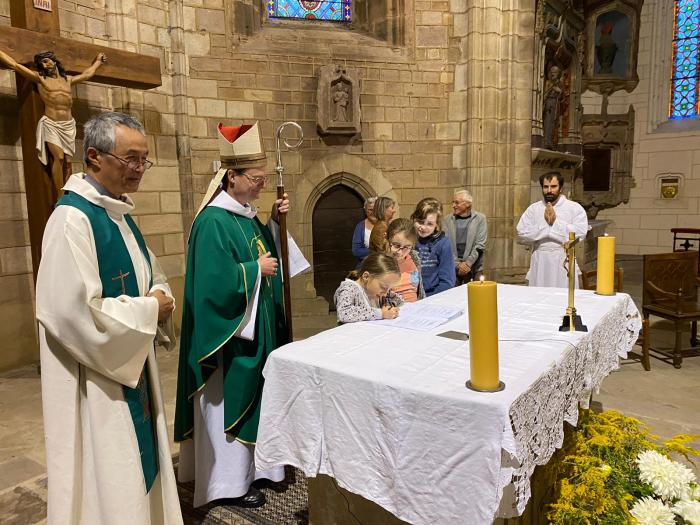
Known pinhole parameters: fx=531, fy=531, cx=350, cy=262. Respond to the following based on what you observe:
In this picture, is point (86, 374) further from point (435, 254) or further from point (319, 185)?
point (319, 185)

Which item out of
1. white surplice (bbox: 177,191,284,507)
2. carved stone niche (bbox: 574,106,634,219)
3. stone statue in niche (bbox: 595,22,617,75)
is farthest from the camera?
carved stone niche (bbox: 574,106,634,219)

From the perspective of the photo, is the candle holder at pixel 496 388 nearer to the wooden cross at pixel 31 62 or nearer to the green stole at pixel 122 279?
the green stole at pixel 122 279

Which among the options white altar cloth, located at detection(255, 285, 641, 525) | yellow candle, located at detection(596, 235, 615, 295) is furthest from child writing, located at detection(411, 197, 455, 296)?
white altar cloth, located at detection(255, 285, 641, 525)

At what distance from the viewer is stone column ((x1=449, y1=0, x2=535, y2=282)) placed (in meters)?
7.07

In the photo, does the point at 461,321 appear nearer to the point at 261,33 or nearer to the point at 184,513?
the point at 184,513

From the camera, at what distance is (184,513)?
2.59m

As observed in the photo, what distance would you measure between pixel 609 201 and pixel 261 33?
908 cm

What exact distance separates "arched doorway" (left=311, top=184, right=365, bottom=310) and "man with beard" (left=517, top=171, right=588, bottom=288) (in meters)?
2.84

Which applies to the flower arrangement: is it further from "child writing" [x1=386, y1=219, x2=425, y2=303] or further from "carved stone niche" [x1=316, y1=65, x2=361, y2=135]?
"carved stone niche" [x1=316, y1=65, x2=361, y2=135]

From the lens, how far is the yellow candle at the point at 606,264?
2764 mm

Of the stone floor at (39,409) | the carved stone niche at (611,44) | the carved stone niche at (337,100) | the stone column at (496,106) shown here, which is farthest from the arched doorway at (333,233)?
the carved stone niche at (611,44)

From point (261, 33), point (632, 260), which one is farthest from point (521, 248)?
point (632, 260)

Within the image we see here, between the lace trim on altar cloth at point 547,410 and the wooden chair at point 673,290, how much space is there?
8.86 feet

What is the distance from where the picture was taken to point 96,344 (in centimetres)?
172
